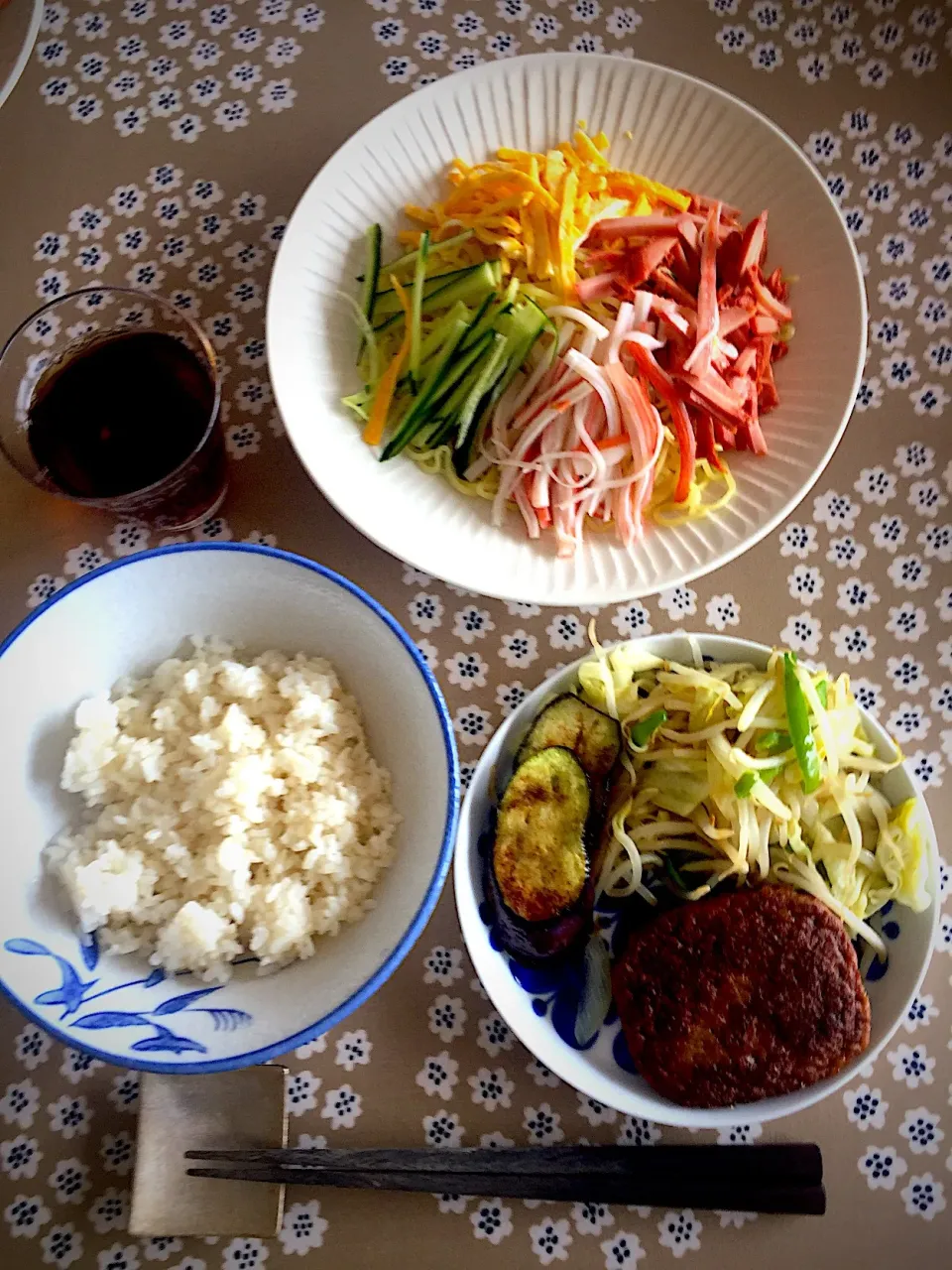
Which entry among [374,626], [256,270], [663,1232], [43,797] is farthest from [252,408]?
[663,1232]

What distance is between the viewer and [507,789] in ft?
4.21

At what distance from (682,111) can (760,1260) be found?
170cm

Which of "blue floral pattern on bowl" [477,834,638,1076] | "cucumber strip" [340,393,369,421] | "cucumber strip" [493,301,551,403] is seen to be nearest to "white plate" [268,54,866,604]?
"cucumber strip" [340,393,369,421]

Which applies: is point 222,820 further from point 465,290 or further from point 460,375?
point 465,290

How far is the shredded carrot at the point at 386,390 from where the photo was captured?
1433 mm

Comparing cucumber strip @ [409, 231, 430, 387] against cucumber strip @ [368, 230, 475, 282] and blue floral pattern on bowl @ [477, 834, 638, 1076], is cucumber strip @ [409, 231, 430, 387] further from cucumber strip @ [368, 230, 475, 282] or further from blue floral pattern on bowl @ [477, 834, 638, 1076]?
blue floral pattern on bowl @ [477, 834, 638, 1076]

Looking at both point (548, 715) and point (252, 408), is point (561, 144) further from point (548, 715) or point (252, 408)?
point (548, 715)

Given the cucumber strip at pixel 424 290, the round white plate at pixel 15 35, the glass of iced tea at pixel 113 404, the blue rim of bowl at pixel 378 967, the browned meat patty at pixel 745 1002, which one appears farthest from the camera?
the round white plate at pixel 15 35

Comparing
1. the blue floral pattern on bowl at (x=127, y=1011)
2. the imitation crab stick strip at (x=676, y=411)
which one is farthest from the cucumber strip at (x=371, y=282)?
the blue floral pattern on bowl at (x=127, y=1011)

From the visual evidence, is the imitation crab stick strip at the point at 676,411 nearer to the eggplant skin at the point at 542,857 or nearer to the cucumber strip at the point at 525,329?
the cucumber strip at the point at 525,329

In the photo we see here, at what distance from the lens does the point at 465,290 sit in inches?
57.0

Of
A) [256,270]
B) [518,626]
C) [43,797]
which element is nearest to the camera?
[43,797]

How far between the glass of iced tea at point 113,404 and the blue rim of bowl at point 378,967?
22 centimetres

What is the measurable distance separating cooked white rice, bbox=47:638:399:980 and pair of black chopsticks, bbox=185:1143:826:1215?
1.08ft
